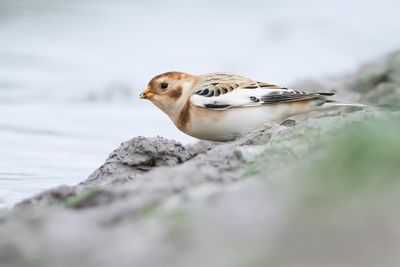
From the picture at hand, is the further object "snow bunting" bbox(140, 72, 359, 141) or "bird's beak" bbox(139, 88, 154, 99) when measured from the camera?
→ "bird's beak" bbox(139, 88, 154, 99)

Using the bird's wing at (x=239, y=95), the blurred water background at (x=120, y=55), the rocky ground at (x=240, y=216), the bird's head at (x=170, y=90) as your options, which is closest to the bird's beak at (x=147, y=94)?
the bird's head at (x=170, y=90)

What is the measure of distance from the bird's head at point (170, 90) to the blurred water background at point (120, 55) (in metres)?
0.84

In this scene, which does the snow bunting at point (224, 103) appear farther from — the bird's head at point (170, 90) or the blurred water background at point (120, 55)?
the blurred water background at point (120, 55)

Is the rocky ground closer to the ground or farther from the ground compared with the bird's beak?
closer to the ground

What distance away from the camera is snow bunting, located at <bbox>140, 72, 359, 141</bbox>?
791 centimetres

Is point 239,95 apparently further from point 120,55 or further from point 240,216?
point 120,55

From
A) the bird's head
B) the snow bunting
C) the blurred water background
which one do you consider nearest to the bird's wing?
the snow bunting

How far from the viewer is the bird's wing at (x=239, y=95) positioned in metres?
7.95

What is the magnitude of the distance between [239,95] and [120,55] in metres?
9.36

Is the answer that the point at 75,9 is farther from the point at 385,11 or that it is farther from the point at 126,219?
the point at 126,219

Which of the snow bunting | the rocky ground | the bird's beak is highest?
the bird's beak

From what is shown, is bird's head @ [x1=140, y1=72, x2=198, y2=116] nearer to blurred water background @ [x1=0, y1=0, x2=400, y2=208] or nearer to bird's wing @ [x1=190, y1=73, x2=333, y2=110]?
bird's wing @ [x1=190, y1=73, x2=333, y2=110]

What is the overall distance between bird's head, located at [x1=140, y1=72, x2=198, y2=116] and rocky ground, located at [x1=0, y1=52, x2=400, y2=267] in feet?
8.61

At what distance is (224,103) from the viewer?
7949 mm
